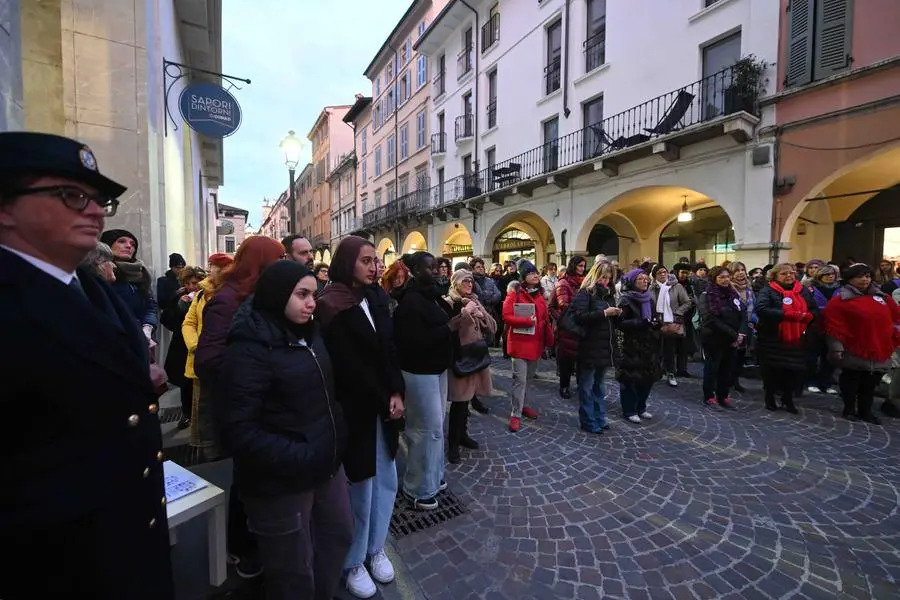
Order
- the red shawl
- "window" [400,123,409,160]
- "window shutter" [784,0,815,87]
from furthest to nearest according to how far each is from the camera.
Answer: "window" [400,123,409,160]
"window shutter" [784,0,815,87]
the red shawl

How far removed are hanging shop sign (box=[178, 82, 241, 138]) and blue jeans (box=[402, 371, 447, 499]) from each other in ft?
19.6

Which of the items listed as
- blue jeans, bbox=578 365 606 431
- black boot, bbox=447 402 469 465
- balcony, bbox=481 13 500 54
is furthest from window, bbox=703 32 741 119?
black boot, bbox=447 402 469 465

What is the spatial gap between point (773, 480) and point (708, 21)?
11.2 meters

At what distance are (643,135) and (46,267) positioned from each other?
1255 centimetres

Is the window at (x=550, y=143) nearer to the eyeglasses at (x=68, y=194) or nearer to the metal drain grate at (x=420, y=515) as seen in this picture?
the metal drain grate at (x=420, y=515)

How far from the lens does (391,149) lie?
1126 inches

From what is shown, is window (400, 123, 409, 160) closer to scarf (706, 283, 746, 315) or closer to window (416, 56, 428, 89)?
window (416, 56, 428, 89)

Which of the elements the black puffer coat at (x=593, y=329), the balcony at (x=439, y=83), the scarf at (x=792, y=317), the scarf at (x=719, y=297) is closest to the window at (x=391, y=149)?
the balcony at (x=439, y=83)

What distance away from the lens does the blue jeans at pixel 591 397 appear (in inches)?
194

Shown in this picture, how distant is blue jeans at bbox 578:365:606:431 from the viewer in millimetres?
4922

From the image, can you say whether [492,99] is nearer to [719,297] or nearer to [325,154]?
[719,297]

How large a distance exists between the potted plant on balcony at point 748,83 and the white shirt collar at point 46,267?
39.1ft

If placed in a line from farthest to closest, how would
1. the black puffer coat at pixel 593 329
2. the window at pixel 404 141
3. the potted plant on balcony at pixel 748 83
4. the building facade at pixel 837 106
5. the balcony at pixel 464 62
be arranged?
1. the window at pixel 404 141
2. the balcony at pixel 464 62
3. the potted plant on balcony at pixel 748 83
4. the building facade at pixel 837 106
5. the black puffer coat at pixel 593 329

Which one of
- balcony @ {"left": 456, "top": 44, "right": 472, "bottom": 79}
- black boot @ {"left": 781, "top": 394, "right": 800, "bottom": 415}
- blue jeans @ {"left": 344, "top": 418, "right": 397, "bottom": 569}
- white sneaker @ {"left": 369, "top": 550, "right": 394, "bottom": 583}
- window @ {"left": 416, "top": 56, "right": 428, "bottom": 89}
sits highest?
window @ {"left": 416, "top": 56, "right": 428, "bottom": 89}
